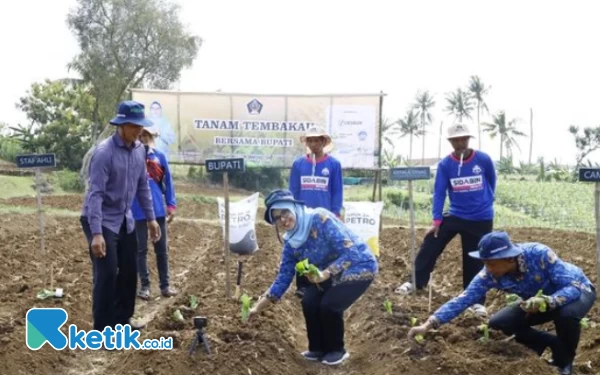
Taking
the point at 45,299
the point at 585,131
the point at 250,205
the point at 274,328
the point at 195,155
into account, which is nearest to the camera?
the point at 274,328

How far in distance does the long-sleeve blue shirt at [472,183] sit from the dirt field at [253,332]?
92 centimetres

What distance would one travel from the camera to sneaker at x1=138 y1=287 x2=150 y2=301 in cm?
680

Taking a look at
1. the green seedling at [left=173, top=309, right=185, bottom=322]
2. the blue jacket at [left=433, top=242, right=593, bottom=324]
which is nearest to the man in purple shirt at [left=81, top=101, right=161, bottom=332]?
the green seedling at [left=173, top=309, right=185, bottom=322]

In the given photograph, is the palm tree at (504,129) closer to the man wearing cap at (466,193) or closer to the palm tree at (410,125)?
the palm tree at (410,125)

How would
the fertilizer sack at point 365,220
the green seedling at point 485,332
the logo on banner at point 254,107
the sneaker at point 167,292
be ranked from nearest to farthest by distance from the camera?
the green seedling at point 485,332, the sneaker at point 167,292, the fertilizer sack at point 365,220, the logo on banner at point 254,107

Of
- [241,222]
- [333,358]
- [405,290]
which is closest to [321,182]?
[241,222]

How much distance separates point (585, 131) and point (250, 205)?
168 ft

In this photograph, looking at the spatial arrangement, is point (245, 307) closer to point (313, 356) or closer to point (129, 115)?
point (313, 356)

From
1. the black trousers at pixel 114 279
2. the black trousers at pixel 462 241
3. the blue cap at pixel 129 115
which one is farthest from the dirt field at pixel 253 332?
the blue cap at pixel 129 115

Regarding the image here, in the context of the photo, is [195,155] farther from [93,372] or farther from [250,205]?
[93,372]

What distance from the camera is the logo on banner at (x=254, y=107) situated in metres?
13.4

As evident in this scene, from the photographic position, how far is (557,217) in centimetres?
2089

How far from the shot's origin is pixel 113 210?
16.6 ft

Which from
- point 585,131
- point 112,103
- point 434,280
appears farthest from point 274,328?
point 585,131
